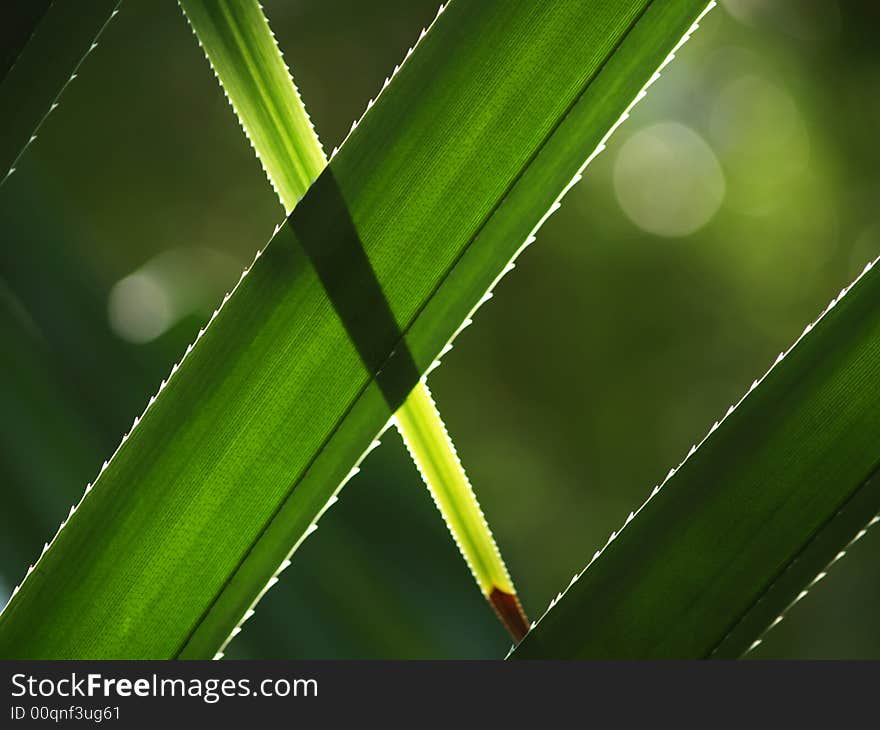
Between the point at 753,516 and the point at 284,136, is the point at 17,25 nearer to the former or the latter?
the point at 284,136

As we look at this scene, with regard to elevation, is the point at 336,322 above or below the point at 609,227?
below

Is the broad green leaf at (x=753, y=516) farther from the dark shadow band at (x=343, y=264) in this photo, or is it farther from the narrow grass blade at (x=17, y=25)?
the narrow grass blade at (x=17, y=25)

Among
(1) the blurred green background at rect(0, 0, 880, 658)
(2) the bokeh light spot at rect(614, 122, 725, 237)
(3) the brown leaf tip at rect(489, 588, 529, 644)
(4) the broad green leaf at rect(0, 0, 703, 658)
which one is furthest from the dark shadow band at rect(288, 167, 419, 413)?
(2) the bokeh light spot at rect(614, 122, 725, 237)

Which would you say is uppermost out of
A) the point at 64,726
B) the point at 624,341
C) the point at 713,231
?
the point at 713,231

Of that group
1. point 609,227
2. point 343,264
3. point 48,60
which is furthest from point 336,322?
point 609,227

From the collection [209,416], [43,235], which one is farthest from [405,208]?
[43,235]

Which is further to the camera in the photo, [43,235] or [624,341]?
[624,341]

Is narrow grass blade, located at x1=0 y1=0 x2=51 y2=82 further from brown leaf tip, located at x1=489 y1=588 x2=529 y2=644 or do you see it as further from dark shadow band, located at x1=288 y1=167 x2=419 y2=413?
brown leaf tip, located at x1=489 y1=588 x2=529 y2=644

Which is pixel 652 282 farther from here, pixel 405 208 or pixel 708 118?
pixel 405 208
